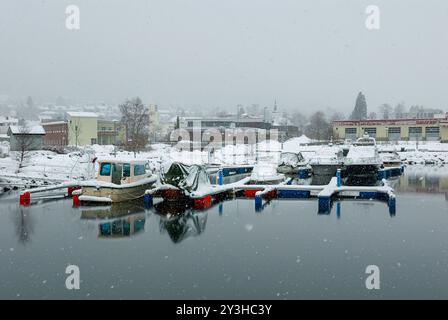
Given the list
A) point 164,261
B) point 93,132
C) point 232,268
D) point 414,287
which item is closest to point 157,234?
point 164,261

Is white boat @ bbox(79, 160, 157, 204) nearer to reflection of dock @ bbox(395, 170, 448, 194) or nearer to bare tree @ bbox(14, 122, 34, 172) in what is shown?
bare tree @ bbox(14, 122, 34, 172)

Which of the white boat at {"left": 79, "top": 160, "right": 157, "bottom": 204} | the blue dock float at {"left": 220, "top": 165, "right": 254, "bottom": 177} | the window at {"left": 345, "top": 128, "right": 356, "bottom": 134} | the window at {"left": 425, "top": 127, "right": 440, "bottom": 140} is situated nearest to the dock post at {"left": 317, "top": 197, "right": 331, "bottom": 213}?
the white boat at {"left": 79, "top": 160, "right": 157, "bottom": 204}

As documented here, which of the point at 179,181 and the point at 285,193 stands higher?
the point at 179,181

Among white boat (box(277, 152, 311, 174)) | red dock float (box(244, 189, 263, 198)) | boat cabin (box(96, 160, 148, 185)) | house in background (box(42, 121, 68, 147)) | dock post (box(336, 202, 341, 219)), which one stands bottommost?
dock post (box(336, 202, 341, 219))

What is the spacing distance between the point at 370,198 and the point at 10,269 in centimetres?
1528

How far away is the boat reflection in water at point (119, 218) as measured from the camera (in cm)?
1370

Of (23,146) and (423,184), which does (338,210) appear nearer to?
(423,184)

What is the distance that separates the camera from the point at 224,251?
37.6 ft

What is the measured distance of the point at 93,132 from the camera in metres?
69.9

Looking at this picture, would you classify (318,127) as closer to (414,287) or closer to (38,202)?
(38,202)

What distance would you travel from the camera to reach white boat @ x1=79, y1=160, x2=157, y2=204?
18.1m

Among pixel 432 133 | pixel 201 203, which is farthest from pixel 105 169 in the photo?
pixel 432 133

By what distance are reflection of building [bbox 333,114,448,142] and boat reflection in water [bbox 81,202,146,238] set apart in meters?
60.2

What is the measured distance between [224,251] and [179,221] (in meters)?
4.22
